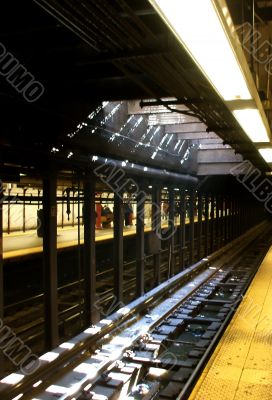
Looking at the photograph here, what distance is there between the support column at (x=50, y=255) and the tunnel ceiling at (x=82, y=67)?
21.1 inches

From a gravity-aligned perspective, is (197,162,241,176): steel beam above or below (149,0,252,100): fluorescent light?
above

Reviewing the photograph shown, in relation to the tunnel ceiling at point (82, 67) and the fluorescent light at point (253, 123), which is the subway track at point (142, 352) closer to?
the tunnel ceiling at point (82, 67)

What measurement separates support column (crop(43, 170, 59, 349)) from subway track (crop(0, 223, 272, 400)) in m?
0.41

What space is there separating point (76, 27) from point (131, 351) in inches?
158

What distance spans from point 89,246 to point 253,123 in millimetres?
2881

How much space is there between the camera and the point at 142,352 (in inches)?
214

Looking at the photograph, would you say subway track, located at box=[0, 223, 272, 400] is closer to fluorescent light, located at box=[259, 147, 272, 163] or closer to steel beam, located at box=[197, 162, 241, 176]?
fluorescent light, located at box=[259, 147, 272, 163]

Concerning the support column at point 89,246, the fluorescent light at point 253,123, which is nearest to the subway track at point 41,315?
the support column at point 89,246

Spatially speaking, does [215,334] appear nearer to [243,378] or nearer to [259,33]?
[243,378]

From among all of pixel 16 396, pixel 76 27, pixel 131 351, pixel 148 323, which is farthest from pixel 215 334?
pixel 76 27

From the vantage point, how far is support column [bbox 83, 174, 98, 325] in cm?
607

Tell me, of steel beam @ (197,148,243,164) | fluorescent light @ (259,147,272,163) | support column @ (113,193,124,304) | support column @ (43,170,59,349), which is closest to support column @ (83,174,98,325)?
support column @ (43,170,59,349)

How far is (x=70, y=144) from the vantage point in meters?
5.52

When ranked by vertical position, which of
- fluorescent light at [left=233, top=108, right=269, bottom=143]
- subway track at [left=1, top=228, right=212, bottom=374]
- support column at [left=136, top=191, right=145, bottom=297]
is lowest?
subway track at [left=1, top=228, right=212, bottom=374]
